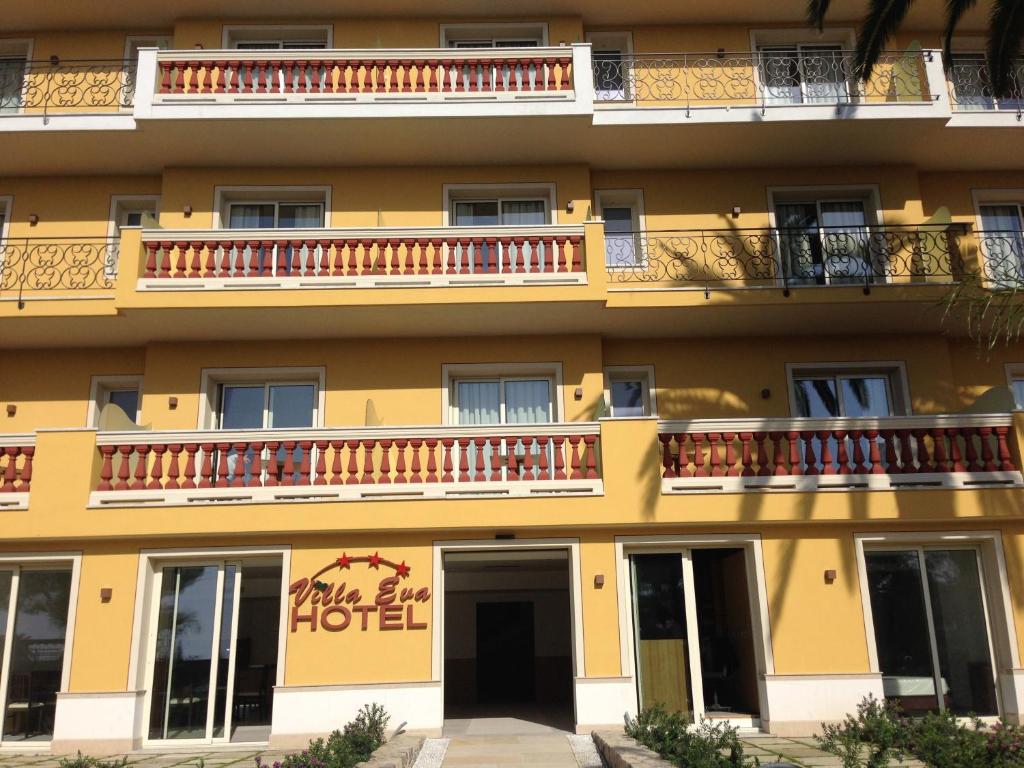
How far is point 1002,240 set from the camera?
637 inches

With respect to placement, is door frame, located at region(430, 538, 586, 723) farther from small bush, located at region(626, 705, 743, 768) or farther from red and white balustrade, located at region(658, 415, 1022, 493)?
red and white balustrade, located at region(658, 415, 1022, 493)

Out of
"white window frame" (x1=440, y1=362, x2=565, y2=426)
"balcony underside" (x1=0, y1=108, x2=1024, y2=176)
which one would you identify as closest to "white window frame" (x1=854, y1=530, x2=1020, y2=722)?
"white window frame" (x1=440, y1=362, x2=565, y2=426)

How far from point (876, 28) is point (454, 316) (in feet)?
26.0

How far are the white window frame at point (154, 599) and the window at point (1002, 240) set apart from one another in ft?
41.4

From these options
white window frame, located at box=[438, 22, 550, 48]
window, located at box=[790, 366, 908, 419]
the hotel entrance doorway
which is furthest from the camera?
the hotel entrance doorway

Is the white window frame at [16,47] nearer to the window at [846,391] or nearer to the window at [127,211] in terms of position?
the window at [127,211]

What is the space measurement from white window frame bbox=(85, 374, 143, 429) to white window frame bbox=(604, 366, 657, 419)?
832 centimetres

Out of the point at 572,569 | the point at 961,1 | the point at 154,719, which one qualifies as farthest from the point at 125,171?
the point at 961,1

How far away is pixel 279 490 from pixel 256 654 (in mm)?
→ 2396

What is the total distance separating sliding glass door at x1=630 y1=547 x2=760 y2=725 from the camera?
12.6 m

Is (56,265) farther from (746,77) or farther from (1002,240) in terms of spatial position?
(1002,240)

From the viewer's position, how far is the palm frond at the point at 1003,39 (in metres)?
12.5

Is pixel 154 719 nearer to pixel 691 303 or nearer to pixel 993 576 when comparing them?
pixel 691 303

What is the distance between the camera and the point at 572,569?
12930mm
